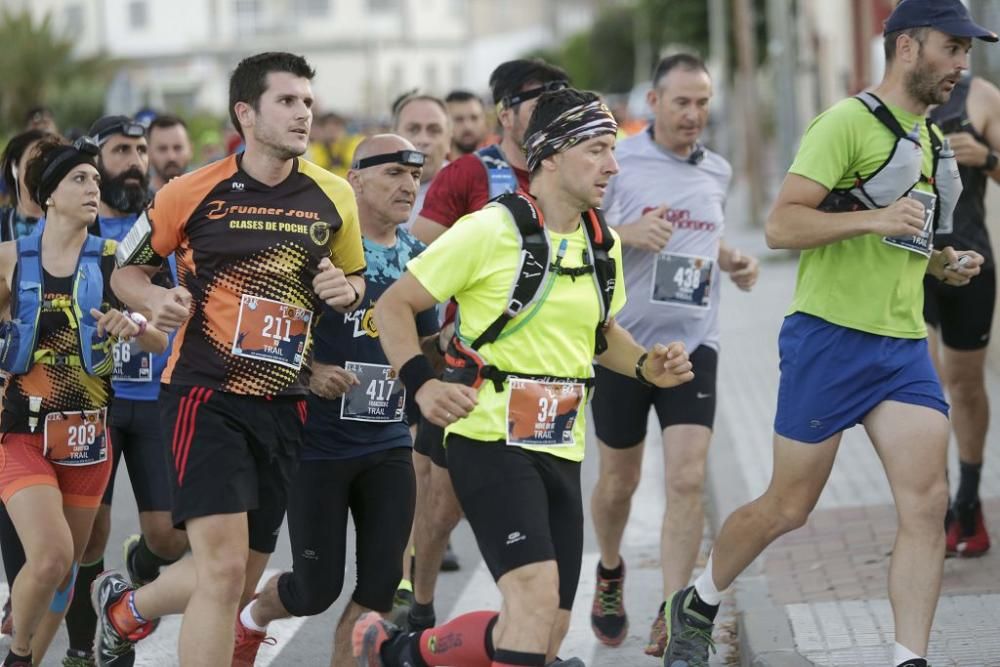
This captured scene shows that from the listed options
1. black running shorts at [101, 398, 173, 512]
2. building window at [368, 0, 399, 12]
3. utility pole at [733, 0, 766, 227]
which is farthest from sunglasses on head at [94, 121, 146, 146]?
building window at [368, 0, 399, 12]

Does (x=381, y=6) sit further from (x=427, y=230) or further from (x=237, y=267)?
(x=237, y=267)

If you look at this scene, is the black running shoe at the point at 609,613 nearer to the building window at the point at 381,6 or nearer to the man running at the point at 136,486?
the man running at the point at 136,486

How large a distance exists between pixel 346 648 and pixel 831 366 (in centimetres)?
190

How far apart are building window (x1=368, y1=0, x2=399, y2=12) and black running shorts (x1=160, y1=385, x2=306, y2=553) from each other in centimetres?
11330

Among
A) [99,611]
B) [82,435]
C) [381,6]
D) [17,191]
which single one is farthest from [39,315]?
[381,6]

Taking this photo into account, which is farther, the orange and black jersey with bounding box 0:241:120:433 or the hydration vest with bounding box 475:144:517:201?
the hydration vest with bounding box 475:144:517:201

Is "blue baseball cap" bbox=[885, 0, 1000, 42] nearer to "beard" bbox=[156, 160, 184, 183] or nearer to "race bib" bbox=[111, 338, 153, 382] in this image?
"race bib" bbox=[111, 338, 153, 382]

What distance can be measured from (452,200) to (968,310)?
93.0 inches

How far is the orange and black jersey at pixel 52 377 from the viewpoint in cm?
643

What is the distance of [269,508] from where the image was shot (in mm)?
5680

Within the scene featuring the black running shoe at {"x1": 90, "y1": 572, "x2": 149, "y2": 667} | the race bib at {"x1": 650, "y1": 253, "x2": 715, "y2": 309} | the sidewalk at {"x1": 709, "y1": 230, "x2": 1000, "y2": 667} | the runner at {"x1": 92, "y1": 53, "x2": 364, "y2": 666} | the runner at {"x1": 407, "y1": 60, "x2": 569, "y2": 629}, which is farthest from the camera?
the race bib at {"x1": 650, "y1": 253, "x2": 715, "y2": 309}

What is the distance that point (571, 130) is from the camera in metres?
5.30

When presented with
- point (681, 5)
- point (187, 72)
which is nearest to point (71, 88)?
point (681, 5)

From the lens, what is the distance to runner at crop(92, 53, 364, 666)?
17.8 ft
